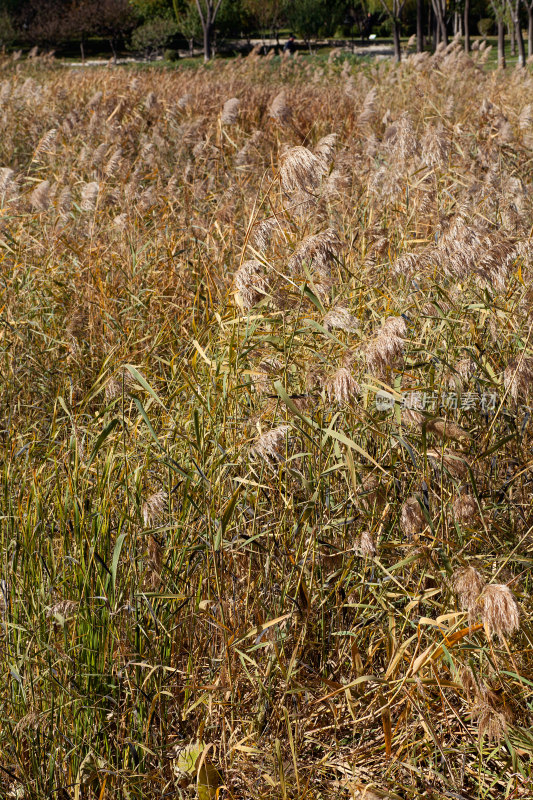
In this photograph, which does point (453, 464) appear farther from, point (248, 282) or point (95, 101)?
point (95, 101)

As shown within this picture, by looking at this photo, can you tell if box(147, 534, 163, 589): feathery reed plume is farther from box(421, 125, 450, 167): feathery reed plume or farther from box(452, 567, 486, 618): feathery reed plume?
box(421, 125, 450, 167): feathery reed plume

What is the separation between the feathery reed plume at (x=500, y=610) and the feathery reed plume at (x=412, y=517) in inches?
18.2

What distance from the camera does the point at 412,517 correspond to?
1865mm

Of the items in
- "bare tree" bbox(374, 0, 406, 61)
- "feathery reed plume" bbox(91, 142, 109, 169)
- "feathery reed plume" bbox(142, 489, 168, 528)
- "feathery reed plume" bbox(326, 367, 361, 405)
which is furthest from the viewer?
"bare tree" bbox(374, 0, 406, 61)

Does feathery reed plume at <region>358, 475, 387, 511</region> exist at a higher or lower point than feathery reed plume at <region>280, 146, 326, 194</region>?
lower

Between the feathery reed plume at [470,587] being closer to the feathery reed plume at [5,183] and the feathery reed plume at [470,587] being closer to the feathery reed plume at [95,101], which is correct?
the feathery reed plume at [5,183]

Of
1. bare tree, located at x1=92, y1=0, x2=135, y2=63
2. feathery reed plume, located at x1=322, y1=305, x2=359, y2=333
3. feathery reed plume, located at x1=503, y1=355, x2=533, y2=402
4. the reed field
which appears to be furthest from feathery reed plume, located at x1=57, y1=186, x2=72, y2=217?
bare tree, located at x1=92, y1=0, x2=135, y2=63

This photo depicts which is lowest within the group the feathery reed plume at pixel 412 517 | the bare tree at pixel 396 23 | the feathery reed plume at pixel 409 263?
the feathery reed plume at pixel 412 517

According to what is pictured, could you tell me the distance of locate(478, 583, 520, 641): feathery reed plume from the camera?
51.8 inches

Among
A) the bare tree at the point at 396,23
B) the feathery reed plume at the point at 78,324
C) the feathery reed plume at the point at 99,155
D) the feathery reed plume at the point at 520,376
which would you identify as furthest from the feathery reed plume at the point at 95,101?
the bare tree at the point at 396,23

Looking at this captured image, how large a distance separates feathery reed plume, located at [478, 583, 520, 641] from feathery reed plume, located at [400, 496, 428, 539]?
464 mm

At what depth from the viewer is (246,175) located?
17.0ft

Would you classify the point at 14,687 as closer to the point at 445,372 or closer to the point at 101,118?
the point at 445,372

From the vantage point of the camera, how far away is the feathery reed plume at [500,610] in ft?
4.31
